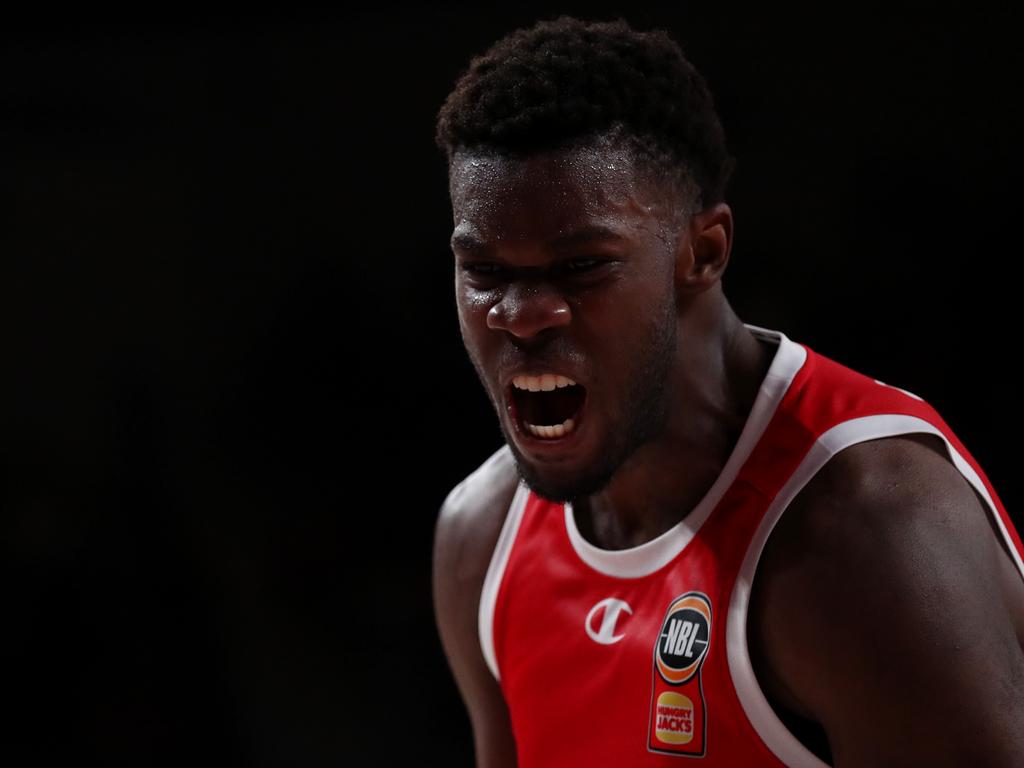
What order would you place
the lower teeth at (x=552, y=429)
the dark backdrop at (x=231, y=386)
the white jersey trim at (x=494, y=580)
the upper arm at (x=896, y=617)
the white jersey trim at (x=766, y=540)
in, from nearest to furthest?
1. the upper arm at (x=896, y=617)
2. the white jersey trim at (x=766, y=540)
3. the lower teeth at (x=552, y=429)
4. the white jersey trim at (x=494, y=580)
5. the dark backdrop at (x=231, y=386)

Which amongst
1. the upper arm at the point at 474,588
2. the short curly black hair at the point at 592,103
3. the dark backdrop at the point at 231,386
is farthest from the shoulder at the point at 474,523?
the dark backdrop at the point at 231,386

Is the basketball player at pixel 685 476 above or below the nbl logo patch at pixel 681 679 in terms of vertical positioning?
above

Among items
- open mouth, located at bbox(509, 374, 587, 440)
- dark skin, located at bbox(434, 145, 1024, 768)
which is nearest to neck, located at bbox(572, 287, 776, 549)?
dark skin, located at bbox(434, 145, 1024, 768)

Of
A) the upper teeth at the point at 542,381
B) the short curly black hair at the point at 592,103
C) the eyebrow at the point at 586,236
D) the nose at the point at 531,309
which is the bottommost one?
the upper teeth at the point at 542,381

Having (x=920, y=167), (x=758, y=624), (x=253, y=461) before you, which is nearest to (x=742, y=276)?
(x=920, y=167)

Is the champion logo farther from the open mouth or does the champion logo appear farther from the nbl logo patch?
the open mouth

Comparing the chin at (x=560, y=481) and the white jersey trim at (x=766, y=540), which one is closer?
the white jersey trim at (x=766, y=540)

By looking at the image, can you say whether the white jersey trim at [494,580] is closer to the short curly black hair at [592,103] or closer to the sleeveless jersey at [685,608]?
the sleeveless jersey at [685,608]

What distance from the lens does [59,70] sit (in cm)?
297

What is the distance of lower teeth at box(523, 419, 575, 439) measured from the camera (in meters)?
1.42

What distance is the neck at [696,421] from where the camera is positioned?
1469mm

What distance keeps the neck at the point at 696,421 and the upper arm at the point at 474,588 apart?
232 mm

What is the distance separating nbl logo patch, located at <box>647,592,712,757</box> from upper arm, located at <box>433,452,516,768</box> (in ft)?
1.14

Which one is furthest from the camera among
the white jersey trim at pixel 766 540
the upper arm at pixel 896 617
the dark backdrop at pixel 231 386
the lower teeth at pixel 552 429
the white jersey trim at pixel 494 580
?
the dark backdrop at pixel 231 386
